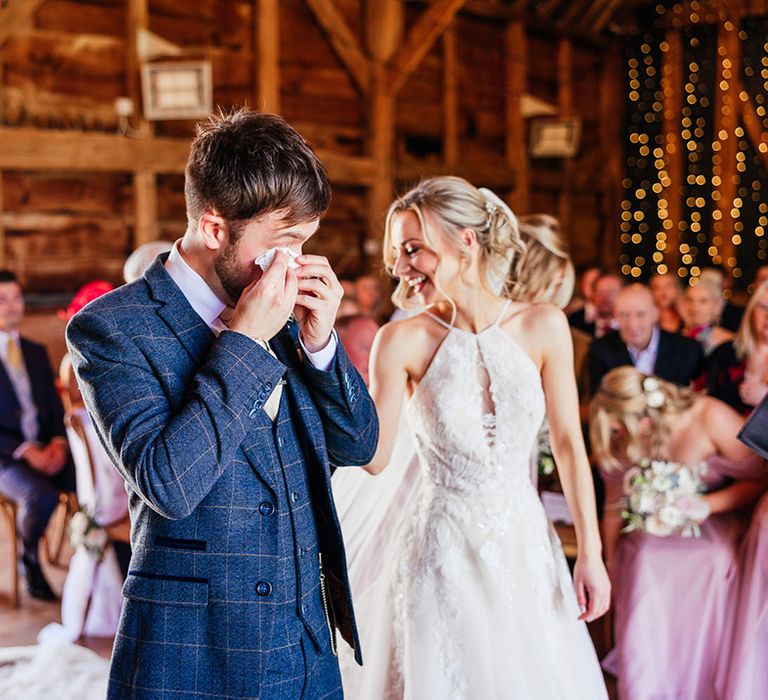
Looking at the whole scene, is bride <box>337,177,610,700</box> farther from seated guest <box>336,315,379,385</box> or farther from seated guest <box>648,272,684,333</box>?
seated guest <box>648,272,684,333</box>

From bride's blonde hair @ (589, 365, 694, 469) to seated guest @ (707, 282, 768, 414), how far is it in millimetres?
994

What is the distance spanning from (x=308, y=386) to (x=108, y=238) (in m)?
6.79

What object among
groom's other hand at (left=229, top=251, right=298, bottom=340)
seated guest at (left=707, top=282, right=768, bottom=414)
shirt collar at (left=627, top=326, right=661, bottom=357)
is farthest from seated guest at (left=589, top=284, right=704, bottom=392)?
groom's other hand at (left=229, top=251, right=298, bottom=340)

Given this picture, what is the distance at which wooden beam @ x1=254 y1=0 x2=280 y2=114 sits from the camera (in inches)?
358

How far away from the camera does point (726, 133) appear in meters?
12.5

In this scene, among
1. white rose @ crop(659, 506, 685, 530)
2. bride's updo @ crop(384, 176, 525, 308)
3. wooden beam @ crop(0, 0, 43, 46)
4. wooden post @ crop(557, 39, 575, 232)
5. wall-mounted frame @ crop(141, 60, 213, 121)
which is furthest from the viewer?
wooden post @ crop(557, 39, 575, 232)

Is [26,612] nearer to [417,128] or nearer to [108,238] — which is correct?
[108,238]

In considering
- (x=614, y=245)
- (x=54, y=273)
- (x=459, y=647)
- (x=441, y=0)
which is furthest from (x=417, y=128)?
(x=459, y=647)

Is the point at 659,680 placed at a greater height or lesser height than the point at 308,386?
lesser

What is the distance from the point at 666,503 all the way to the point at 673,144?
9.93 meters

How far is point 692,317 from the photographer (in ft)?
24.8

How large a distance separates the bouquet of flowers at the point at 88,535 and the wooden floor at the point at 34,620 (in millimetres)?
434

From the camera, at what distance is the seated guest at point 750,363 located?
491 centimetres

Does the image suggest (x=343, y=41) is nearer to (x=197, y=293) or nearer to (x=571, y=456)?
(x=571, y=456)
